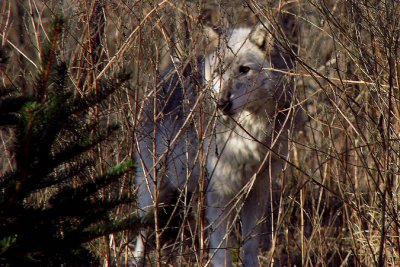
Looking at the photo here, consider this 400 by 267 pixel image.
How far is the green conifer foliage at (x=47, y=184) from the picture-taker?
1435mm

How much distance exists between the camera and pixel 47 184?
1562mm

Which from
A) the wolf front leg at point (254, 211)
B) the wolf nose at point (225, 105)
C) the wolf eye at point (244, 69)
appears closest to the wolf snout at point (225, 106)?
the wolf nose at point (225, 105)

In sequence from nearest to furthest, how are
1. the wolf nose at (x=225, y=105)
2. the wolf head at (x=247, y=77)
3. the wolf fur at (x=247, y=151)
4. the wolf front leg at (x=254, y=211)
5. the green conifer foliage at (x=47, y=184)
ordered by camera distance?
1. the green conifer foliage at (x=47, y=184)
2. the wolf nose at (x=225, y=105)
3. the wolf head at (x=247, y=77)
4. the wolf fur at (x=247, y=151)
5. the wolf front leg at (x=254, y=211)

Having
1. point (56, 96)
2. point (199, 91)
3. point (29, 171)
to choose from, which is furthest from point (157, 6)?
point (29, 171)

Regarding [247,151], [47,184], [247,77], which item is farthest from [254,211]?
[47,184]

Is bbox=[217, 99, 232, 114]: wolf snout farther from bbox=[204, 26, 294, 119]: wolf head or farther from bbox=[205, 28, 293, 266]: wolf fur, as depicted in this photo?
bbox=[205, 28, 293, 266]: wolf fur

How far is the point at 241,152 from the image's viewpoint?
14.9 feet

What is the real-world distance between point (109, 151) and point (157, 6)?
2.82 ft

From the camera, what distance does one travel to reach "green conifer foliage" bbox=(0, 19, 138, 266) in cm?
143

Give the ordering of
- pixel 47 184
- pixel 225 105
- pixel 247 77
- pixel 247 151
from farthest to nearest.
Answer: pixel 247 151 < pixel 247 77 < pixel 225 105 < pixel 47 184

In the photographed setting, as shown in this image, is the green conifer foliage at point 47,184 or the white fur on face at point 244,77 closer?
the green conifer foliage at point 47,184

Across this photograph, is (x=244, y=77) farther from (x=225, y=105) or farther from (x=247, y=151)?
(x=247, y=151)

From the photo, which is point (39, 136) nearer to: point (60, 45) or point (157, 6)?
point (157, 6)

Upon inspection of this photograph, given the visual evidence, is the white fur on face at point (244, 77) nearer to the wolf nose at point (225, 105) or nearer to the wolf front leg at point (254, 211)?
the wolf nose at point (225, 105)
